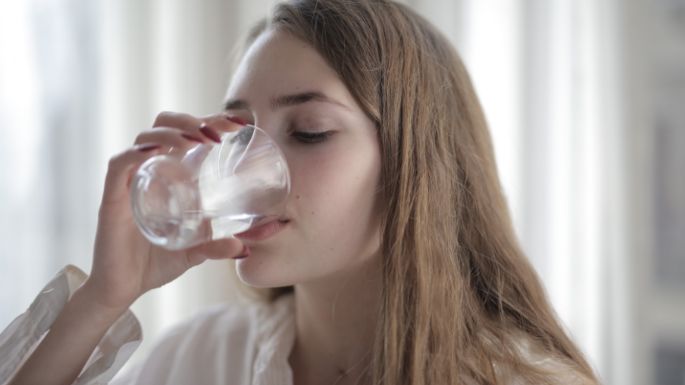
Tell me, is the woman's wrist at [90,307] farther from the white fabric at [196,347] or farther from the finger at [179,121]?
the finger at [179,121]

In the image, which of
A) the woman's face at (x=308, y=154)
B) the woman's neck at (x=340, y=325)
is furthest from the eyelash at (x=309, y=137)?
the woman's neck at (x=340, y=325)

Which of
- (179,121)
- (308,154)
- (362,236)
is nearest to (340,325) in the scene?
(362,236)

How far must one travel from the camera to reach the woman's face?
32.5 inches

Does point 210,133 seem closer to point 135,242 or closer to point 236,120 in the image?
point 236,120

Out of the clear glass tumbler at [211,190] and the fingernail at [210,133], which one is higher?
the fingernail at [210,133]

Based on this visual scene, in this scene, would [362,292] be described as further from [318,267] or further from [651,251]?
[651,251]

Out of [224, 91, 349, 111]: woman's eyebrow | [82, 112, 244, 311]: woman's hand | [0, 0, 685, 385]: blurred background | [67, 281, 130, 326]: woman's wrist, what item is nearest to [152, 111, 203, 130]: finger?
[82, 112, 244, 311]: woman's hand

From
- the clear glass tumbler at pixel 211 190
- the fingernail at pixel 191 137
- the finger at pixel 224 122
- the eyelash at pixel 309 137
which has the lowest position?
the clear glass tumbler at pixel 211 190

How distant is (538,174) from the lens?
140 cm

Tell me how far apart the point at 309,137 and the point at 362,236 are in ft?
0.53

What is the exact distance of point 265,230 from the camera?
819 millimetres

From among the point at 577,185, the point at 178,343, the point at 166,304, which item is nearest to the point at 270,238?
the point at 178,343

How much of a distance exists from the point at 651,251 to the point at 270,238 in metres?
0.94

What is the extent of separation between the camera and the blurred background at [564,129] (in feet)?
4.31
